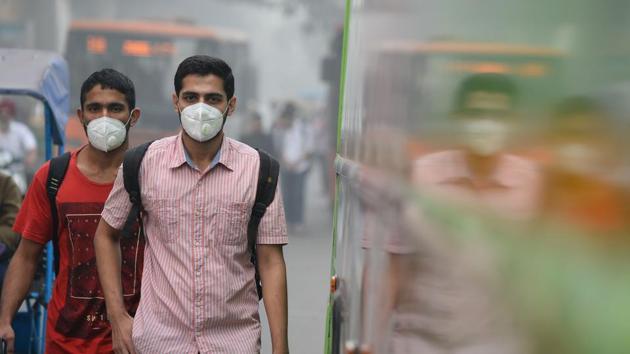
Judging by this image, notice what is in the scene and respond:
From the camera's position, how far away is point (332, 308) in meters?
4.23

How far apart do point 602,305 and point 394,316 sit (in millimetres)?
836

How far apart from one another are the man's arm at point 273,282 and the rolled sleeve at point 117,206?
0.43 meters

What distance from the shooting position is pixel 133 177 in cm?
369

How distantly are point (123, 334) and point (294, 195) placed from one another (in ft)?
49.2

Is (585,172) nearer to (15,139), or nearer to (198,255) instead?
(198,255)

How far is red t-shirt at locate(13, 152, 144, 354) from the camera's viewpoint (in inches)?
164

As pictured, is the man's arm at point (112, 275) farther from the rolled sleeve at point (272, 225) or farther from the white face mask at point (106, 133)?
the white face mask at point (106, 133)

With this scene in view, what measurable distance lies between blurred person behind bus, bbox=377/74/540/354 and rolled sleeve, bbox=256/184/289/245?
4.24 ft

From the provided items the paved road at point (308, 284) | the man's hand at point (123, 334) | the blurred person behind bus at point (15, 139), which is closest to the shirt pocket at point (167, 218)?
the man's hand at point (123, 334)

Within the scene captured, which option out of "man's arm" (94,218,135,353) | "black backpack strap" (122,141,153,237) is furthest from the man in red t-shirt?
"black backpack strap" (122,141,153,237)

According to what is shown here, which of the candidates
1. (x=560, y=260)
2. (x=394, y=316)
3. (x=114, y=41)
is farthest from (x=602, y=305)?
(x=114, y=41)

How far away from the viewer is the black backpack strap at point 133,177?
12.1ft

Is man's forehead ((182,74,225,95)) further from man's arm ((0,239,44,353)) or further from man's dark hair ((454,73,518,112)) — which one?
man's dark hair ((454,73,518,112))

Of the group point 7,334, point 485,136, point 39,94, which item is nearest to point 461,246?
point 485,136
